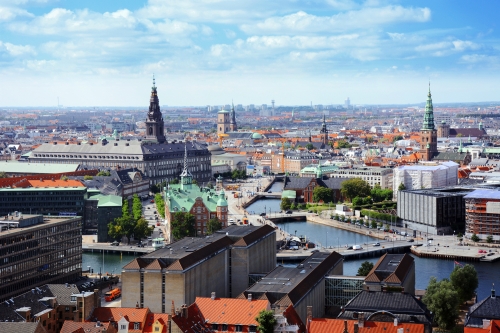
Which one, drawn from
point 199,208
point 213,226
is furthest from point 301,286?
point 199,208

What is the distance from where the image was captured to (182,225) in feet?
185

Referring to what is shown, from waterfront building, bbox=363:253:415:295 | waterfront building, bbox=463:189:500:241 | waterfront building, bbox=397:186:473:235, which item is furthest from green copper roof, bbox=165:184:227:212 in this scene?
waterfront building, bbox=363:253:415:295

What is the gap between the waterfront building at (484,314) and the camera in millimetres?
30266

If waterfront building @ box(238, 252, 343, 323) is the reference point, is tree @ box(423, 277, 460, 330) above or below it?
below

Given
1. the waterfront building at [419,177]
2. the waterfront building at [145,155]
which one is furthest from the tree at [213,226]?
the waterfront building at [145,155]

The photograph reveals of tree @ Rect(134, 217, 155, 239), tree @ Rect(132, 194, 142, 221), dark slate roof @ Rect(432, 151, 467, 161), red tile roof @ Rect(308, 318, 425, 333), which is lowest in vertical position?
tree @ Rect(134, 217, 155, 239)

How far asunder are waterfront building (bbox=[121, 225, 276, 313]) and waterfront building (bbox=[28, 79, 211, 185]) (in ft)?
158

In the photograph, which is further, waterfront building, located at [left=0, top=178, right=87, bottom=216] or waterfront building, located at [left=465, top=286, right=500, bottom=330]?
waterfront building, located at [left=0, top=178, right=87, bottom=216]

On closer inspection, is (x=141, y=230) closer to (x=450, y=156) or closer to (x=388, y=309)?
(x=388, y=309)

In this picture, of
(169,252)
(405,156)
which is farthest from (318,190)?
(169,252)

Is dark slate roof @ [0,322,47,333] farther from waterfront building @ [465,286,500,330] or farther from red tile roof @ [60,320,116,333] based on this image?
waterfront building @ [465,286,500,330]

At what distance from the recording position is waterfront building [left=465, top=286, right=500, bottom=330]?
99.3 feet

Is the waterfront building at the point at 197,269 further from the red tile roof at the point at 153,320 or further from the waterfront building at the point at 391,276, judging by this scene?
the waterfront building at the point at 391,276

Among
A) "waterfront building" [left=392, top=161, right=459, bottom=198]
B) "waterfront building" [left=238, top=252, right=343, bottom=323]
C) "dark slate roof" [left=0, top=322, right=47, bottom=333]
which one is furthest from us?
"waterfront building" [left=392, top=161, right=459, bottom=198]
